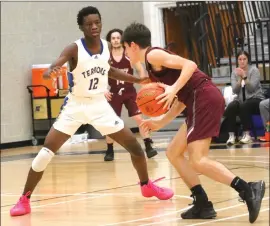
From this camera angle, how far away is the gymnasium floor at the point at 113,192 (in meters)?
5.41

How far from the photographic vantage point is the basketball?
500 cm

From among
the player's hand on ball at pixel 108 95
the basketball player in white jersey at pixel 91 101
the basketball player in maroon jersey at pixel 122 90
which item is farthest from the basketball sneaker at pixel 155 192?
the basketball player in maroon jersey at pixel 122 90

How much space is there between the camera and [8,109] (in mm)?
13711

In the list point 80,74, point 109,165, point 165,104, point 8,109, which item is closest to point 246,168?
point 109,165

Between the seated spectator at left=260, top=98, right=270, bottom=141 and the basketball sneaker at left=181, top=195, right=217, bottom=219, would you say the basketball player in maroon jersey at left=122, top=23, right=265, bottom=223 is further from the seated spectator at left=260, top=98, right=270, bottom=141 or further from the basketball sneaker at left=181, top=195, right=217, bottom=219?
the seated spectator at left=260, top=98, right=270, bottom=141

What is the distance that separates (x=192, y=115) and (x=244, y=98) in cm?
625

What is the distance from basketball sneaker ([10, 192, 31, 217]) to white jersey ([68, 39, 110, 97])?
3.24 feet

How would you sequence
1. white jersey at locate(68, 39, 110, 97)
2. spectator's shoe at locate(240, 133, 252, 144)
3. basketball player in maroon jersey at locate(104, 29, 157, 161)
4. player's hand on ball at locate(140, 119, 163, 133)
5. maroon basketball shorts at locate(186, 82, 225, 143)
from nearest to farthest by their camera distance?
maroon basketball shorts at locate(186, 82, 225, 143) → player's hand on ball at locate(140, 119, 163, 133) → white jersey at locate(68, 39, 110, 97) → basketball player in maroon jersey at locate(104, 29, 157, 161) → spectator's shoe at locate(240, 133, 252, 144)

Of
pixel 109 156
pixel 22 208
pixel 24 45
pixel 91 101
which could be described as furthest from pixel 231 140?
pixel 22 208

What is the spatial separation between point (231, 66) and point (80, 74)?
7656 millimetres

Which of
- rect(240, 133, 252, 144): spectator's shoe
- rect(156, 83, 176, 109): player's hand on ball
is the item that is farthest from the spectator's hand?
rect(156, 83, 176, 109): player's hand on ball

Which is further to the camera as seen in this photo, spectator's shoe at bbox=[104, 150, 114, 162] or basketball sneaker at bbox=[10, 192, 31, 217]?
spectator's shoe at bbox=[104, 150, 114, 162]

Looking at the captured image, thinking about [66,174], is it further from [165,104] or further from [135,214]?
[165,104]

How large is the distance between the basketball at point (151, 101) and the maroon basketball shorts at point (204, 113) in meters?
0.24
